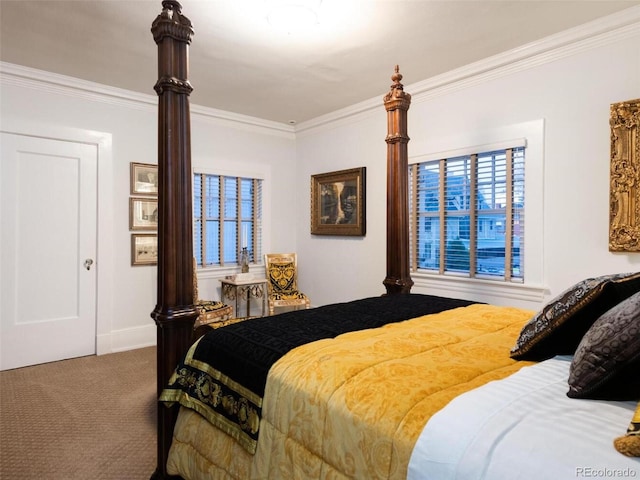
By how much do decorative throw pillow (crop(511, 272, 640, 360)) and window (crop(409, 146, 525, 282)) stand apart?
6.98 ft

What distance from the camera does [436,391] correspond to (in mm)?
1157

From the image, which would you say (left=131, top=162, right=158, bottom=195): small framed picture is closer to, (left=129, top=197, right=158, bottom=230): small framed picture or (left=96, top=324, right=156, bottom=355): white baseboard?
(left=129, top=197, right=158, bottom=230): small framed picture

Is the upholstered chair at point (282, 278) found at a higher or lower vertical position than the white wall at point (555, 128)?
lower

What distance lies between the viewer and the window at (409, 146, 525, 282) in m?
3.44

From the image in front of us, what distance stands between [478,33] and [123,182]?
3.52 metres

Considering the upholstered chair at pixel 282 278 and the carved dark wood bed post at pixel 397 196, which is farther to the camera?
the upholstered chair at pixel 282 278

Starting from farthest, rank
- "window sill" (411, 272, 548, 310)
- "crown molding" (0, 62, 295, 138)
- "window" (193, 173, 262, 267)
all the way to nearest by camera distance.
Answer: "window" (193, 173, 262, 267) < "crown molding" (0, 62, 295, 138) < "window sill" (411, 272, 548, 310)

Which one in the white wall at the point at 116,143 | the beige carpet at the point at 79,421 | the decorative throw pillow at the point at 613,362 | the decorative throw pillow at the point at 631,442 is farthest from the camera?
the white wall at the point at 116,143

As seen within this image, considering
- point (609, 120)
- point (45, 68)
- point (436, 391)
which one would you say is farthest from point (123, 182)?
point (609, 120)

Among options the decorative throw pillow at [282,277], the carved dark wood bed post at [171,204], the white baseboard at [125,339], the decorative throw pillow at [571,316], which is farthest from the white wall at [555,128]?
the carved dark wood bed post at [171,204]

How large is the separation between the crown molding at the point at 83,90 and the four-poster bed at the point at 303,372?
8.36 ft

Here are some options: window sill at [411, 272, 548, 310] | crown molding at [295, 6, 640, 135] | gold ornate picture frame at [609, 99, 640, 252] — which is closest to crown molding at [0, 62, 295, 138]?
crown molding at [295, 6, 640, 135]

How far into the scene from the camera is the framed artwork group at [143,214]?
425 centimetres

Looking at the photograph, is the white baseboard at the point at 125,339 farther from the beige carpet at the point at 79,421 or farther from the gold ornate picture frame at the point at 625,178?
the gold ornate picture frame at the point at 625,178
